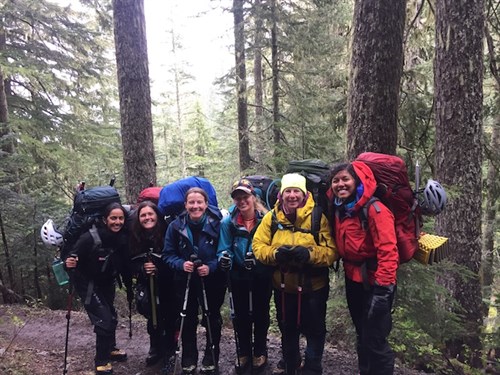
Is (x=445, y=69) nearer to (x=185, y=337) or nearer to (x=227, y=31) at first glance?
(x=185, y=337)

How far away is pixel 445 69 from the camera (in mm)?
6844

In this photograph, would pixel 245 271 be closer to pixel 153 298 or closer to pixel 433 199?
pixel 153 298

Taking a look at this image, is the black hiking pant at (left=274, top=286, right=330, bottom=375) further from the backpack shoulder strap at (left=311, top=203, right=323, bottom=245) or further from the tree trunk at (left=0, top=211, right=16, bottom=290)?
the tree trunk at (left=0, top=211, right=16, bottom=290)

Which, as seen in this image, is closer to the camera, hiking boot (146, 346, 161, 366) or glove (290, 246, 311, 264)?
glove (290, 246, 311, 264)

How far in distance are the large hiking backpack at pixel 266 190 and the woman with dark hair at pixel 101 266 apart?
172cm

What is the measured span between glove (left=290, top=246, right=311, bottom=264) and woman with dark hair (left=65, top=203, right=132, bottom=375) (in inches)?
89.3

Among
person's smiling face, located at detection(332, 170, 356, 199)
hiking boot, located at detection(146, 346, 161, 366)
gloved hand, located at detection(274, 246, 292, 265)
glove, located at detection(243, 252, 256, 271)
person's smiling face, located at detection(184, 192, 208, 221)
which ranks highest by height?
person's smiling face, located at detection(332, 170, 356, 199)

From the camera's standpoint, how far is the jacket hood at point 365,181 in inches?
154

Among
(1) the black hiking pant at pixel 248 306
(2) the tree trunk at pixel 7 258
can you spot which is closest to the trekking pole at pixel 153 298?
(1) the black hiking pant at pixel 248 306

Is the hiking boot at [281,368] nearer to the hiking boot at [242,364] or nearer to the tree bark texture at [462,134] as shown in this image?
the hiking boot at [242,364]

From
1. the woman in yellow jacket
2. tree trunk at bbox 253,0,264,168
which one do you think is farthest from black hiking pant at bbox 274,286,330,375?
tree trunk at bbox 253,0,264,168

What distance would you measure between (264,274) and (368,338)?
1.33m

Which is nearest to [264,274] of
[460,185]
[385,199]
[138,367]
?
[385,199]

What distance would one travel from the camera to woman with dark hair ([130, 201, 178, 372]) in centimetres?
505
